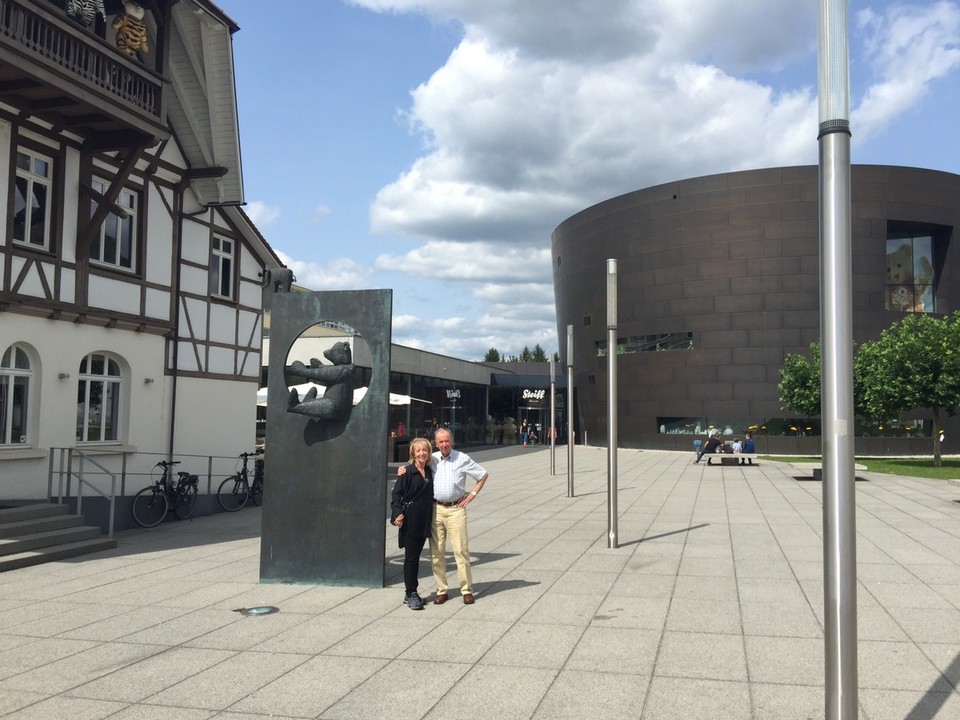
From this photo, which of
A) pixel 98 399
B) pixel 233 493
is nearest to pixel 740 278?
pixel 233 493

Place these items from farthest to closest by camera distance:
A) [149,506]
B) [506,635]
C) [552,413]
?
[552,413]
[149,506]
[506,635]

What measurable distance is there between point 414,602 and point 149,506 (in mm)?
8992

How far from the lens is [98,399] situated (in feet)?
51.8

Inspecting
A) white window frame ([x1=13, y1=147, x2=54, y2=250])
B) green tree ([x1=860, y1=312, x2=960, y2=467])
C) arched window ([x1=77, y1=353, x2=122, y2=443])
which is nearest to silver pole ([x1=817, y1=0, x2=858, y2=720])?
white window frame ([x1=13, y1=147, x2=54, y2=250])

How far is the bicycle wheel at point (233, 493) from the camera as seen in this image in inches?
713

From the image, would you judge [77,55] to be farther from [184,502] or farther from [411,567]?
[411,567]

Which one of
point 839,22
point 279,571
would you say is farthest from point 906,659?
point 279,571

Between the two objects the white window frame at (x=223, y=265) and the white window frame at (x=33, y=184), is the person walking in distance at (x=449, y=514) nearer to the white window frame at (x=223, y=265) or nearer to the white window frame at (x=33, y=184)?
the white window frame at (x=33, y=184)

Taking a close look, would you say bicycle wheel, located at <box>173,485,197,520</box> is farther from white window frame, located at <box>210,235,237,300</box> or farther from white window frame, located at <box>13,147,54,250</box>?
white window frame, located at <box>13,147,54,250</box>

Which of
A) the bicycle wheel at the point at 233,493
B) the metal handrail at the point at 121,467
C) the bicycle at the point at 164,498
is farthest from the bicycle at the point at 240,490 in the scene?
the bicycle at the point at 164,498

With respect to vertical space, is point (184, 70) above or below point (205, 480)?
above

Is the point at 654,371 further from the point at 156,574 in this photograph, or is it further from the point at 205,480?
the point at 156,574

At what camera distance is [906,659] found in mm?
6332

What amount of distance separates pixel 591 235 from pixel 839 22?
48.7m
